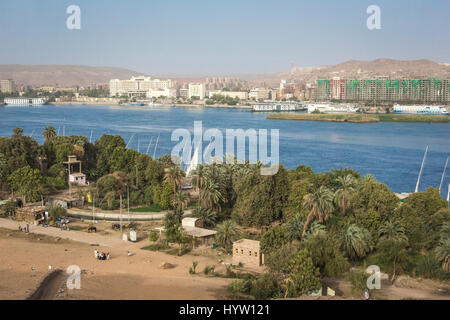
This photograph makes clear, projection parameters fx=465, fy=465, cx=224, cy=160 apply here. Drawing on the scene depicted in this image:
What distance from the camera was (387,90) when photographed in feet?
271

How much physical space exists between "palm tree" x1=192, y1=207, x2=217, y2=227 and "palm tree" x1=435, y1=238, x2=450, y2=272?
622 cm

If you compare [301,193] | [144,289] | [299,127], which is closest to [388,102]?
[299,127]

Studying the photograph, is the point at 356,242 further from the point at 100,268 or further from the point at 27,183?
the point at 27,183

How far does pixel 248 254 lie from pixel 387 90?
7862cm

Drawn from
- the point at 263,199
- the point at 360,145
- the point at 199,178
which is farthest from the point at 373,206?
the point at 360,145

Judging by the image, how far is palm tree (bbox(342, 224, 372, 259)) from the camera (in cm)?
1109

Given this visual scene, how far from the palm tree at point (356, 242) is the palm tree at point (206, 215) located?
4191 mm

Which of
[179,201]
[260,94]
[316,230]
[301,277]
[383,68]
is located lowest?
[301,277]

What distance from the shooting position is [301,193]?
13.5m

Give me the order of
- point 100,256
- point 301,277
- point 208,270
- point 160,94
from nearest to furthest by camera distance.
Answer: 1. point 301,277
2. point 208,270
3. point 100,256
4. point 160,94

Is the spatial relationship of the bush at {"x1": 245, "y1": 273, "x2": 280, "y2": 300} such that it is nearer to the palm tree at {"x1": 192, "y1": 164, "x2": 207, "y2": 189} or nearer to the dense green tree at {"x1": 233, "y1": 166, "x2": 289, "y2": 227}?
the dense green tree at {"x1": 233, "y1": 166, "x2": 289, "y2": 227}

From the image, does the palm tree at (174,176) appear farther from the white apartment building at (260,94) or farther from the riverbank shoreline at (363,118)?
the white apartment building at (260,94)

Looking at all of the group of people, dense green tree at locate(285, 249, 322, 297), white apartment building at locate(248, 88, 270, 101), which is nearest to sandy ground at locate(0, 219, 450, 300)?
the group of people
